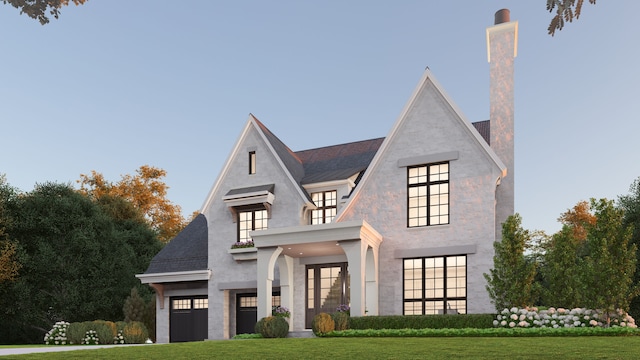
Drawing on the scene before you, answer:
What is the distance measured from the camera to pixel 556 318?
1703cm

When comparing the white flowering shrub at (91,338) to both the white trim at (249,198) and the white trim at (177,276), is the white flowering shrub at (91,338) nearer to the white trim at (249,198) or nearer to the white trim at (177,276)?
the white trim at (177,276)

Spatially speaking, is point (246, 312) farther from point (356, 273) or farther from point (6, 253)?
point (6, 253)

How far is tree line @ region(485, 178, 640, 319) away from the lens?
16469 millimetres

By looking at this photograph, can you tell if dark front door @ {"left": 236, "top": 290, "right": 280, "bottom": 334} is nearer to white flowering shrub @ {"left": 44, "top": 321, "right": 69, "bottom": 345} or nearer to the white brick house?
the white brick house

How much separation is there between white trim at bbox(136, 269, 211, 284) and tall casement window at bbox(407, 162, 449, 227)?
10.3 m

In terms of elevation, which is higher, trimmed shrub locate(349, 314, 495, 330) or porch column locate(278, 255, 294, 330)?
porch column locate(278, 255, 294, 330)

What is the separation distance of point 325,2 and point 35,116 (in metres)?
10.8

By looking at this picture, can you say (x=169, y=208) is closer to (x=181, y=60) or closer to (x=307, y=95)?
(x=307, y=95)

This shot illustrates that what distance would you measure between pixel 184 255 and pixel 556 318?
1770cm

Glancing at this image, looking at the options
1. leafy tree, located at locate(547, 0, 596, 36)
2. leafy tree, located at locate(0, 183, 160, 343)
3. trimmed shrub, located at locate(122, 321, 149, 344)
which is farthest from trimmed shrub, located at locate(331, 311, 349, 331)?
leafy tree, located at locate(0, 183, 160, 343)

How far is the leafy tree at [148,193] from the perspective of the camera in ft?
165

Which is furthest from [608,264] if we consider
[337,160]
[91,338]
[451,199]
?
[91,338]

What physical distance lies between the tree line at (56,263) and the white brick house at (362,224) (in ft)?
32.6

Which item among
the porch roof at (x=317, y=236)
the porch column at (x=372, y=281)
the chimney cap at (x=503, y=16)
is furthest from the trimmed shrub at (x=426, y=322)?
the chimney cap at (x=503, y=16)
